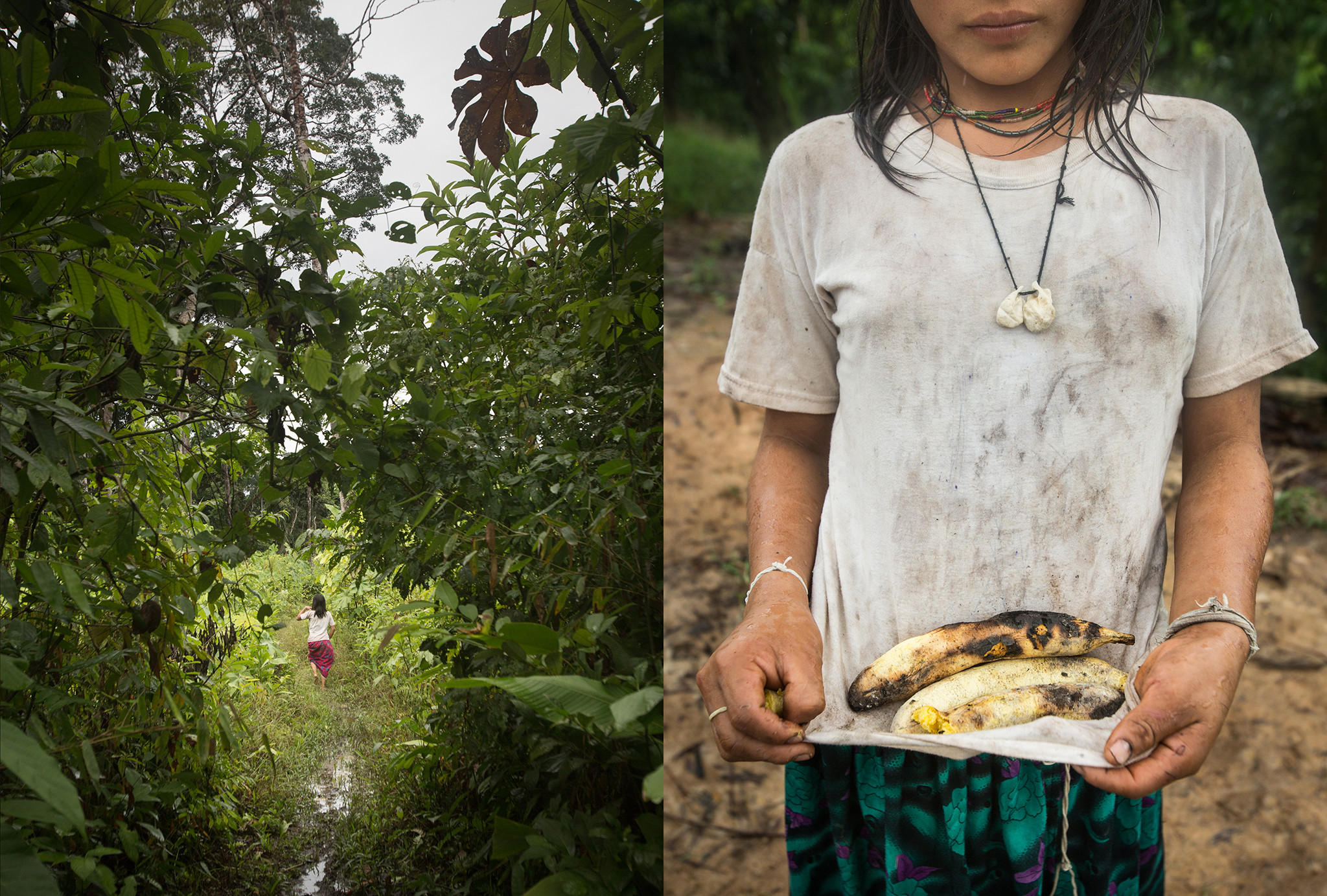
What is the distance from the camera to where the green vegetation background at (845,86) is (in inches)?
33.1

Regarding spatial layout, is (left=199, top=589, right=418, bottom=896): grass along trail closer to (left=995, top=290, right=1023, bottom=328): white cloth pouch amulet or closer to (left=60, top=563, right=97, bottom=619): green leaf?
(left=60, top=563, right=97, bottom=619): green leaf

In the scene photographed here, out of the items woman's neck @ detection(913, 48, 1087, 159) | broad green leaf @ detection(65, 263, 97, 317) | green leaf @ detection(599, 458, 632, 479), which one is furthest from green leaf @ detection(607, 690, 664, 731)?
broad green leaf @ detection(65, 263, 97, 317)

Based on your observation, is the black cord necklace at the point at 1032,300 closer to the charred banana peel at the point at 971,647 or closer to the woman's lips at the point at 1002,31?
the woman's lips at the point at 1002,31

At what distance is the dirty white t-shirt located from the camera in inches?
26.1

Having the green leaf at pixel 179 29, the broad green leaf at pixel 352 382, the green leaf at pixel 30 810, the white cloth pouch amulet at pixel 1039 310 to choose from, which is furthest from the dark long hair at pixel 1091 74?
the green leaf at pixel 30 810

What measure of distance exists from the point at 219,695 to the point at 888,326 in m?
0.84

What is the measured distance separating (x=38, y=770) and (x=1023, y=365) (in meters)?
0.90

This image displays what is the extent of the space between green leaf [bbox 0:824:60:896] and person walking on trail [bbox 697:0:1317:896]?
0.63 meters

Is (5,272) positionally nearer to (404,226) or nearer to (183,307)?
(183,307)

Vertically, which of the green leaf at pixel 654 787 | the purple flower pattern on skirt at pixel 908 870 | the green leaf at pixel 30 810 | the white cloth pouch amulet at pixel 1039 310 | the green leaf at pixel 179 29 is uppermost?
the green leaf at pixel 179 29

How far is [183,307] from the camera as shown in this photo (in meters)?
0.87

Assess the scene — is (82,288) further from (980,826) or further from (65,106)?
(980,826)

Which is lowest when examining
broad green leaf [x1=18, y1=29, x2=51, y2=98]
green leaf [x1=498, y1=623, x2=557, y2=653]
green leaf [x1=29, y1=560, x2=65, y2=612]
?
green leaf [x1=498, y1=623, x2=557, y2=653]

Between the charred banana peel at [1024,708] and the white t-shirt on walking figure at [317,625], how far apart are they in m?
0.65
